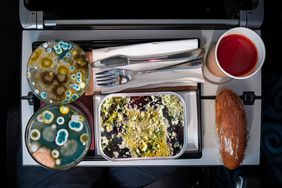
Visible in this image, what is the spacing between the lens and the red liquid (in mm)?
915

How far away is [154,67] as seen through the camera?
0.96 meters

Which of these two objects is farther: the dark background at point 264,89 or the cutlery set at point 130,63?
the dark background at point 264,89

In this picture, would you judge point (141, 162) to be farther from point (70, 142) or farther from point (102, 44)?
point (102, 44)

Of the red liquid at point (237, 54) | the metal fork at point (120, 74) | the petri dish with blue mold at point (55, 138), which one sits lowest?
the petri dish with blue mold at point (55, 138)

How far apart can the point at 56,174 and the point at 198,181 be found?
459 millimetres

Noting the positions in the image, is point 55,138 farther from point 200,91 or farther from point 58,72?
point 200,91

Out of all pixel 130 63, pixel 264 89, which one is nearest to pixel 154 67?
pixel 130 63

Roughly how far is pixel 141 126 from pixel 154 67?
15 centimetres

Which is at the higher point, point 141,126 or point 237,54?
point 237,54

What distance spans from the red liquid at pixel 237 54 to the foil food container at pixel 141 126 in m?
0.14

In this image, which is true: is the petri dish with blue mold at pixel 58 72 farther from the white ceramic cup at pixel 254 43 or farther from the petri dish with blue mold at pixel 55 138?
the white ceramic cup at pixel 254 43

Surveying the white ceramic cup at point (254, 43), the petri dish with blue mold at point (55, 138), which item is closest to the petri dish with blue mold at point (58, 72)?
the petri dish with blue mold at point (55, 138)

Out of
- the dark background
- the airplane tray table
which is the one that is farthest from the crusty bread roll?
the dark background

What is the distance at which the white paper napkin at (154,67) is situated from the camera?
0.95m
